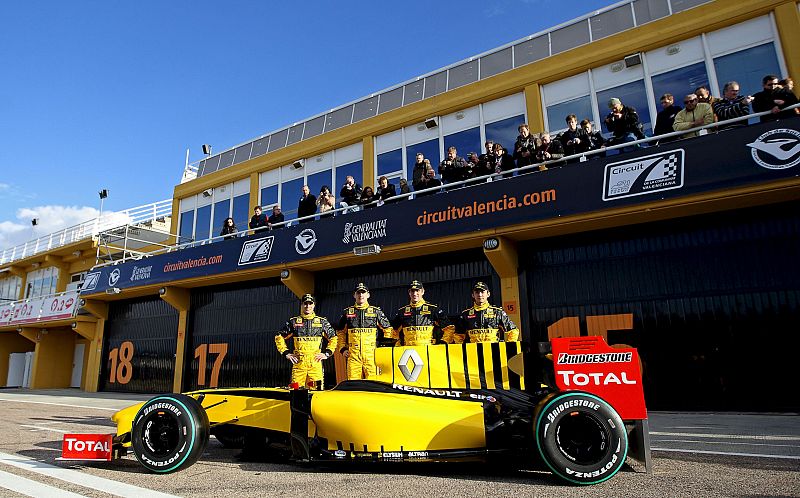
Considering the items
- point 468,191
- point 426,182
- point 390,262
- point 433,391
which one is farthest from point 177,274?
point 433,391

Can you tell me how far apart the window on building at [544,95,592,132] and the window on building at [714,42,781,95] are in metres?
2.67

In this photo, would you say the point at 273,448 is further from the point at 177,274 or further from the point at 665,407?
the point at 177,274

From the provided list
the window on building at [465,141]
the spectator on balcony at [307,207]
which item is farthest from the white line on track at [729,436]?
the spectator on balcony at [307,207]

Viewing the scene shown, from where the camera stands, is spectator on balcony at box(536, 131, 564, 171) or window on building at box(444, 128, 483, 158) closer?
spectator on balcony at box(536, 131, 564, 171)

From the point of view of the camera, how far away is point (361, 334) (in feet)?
26.3

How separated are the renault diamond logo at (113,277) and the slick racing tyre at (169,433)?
1516 centimetres

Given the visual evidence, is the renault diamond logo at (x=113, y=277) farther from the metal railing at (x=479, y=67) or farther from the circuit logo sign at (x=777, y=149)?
the circuit logo sign at (x=777, y=149)

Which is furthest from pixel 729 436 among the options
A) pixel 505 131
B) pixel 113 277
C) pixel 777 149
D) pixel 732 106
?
pixel 113 277

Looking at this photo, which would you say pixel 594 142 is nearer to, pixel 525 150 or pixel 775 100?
pixel 525 150

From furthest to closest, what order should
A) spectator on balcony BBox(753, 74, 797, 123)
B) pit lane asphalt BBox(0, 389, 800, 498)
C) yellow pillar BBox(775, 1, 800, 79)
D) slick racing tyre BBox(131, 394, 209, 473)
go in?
1. yellow pillar BBox(775, 1, 800, 79)
2. spectator on balcony BBox(753, 74, 797, 123)
3. slick racing tyre BBox(131, 394, 209, 473)
4. pit lane asphalt BBox(0, 389, 800, 498)

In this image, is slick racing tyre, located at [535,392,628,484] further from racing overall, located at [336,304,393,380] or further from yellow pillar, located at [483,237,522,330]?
yellow pillar, located at [483,237,522,330]

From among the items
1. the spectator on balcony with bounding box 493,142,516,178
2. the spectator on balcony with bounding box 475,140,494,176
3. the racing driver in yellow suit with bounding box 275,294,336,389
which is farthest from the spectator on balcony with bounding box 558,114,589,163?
the racing driver in yellow suit with bounding box 275,294,336,389

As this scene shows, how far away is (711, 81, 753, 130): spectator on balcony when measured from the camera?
7.73 m

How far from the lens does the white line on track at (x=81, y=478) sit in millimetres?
3453
